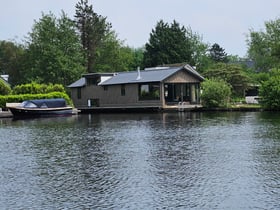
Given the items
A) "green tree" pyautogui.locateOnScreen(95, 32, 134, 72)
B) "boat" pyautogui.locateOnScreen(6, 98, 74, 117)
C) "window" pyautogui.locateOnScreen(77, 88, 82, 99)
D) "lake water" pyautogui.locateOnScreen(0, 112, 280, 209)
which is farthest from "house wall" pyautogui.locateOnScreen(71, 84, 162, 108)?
"lake water" pyautogui.locateOnScreen(0, 112, 280, 209)

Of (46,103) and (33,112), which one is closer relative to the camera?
(33,112)

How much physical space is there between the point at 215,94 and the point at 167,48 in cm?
2657

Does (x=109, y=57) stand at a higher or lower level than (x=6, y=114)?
higher

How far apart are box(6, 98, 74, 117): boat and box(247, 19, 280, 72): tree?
96.5ft

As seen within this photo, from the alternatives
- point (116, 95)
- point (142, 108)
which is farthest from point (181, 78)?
point (116, 95)

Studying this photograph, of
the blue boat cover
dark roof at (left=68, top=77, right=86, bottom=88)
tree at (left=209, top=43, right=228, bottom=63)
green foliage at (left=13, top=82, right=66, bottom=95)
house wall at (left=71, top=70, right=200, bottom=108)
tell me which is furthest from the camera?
tree at (left=209, top=43, right=228, bottom=63)

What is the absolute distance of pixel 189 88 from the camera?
171ft

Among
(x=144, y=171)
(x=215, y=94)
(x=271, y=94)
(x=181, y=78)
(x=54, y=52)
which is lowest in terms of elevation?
(x=144, y=171)

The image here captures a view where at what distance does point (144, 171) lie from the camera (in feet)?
48.6

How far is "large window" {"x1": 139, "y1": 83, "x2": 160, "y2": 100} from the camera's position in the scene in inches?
1973

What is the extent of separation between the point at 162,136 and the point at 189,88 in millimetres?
28470

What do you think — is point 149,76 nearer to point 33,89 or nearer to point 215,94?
point 215,94

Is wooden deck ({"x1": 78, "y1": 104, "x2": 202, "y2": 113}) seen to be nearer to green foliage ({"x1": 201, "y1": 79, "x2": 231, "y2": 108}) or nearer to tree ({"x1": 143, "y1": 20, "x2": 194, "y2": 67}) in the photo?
green foliage ({"x1": 201, "y1": 79, "x2": 231, "y2": 108})

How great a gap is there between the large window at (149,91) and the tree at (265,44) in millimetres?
20837
